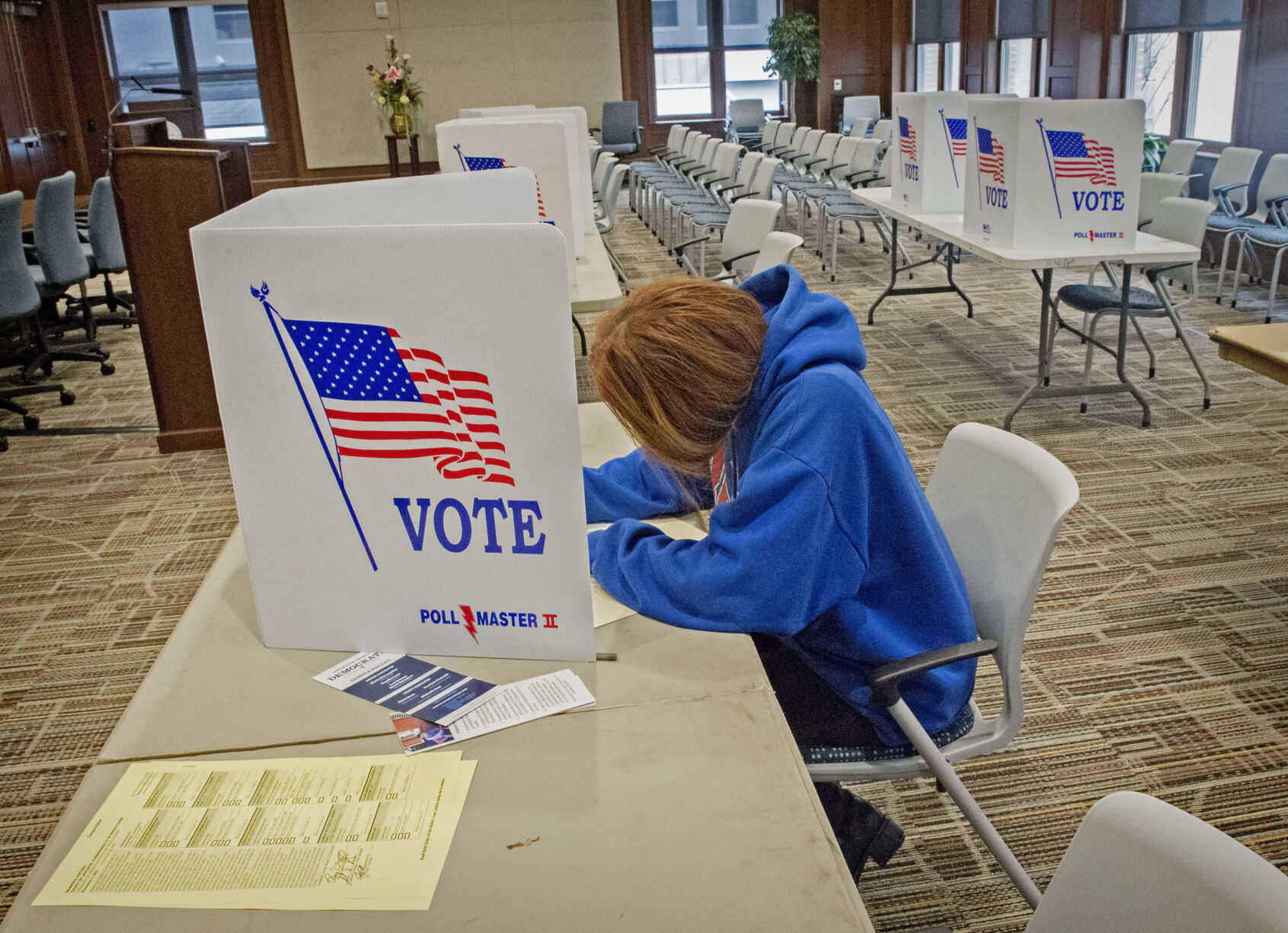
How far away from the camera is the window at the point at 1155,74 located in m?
7.99

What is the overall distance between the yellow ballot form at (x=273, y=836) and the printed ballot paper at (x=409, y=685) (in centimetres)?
8

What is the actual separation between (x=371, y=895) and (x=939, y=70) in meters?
12.6

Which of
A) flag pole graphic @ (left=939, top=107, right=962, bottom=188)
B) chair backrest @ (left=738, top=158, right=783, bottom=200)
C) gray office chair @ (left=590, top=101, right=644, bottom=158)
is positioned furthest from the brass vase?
flag pole graphic @ (left=939, top=107, right=962, bottom=188)

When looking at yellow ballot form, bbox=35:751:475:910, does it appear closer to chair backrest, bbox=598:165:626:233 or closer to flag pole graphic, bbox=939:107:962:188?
flag pole graphic, bbox=939:107:962:188

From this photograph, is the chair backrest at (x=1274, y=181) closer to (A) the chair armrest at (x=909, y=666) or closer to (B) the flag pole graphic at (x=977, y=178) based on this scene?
(B) the flag pole graphic at (x=977, y=178)

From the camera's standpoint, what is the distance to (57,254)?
17.1 ft

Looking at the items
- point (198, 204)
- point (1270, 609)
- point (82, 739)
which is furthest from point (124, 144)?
point (1270, 609)

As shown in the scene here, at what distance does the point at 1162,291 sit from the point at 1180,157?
2.80m

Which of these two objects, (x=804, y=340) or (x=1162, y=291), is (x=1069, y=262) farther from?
(x=804, y=340)

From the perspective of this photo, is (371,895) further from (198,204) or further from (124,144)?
(124,144)

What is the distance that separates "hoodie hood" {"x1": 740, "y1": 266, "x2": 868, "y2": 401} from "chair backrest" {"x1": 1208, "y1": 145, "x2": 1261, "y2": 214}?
5917 millimetres

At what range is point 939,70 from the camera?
12.0 meters

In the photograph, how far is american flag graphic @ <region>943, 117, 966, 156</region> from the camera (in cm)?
536

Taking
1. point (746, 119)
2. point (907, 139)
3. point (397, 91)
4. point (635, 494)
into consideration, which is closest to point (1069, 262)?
point (907, 139)
